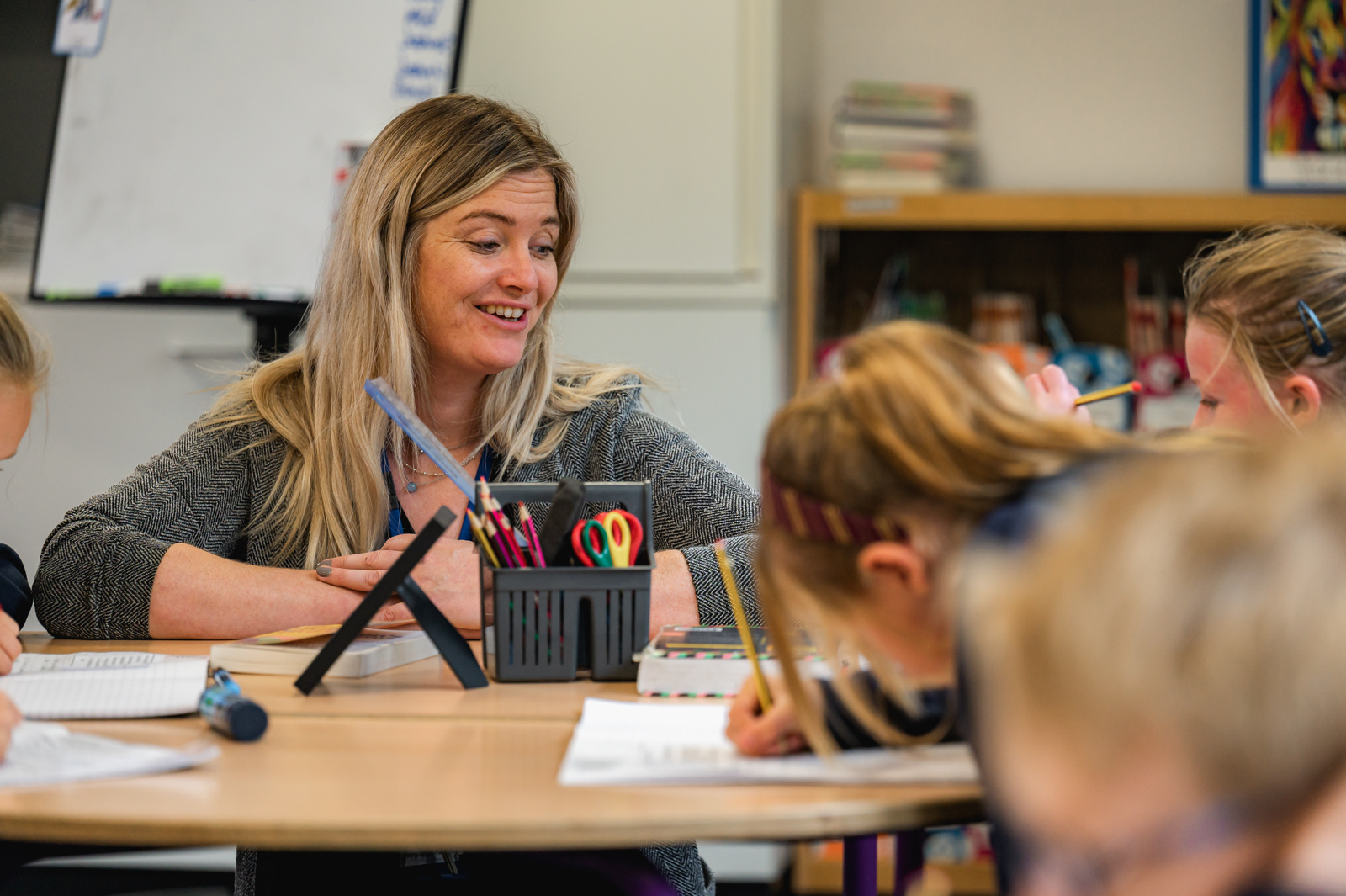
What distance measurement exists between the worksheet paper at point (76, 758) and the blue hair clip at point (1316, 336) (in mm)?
1202

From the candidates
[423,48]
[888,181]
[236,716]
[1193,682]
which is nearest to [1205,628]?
[1193,682]

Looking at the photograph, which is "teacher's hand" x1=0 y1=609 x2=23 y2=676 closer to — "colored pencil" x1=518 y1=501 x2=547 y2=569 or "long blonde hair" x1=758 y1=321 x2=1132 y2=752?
"colored pencil" x1=518 y1=501 x2=547 y2=569

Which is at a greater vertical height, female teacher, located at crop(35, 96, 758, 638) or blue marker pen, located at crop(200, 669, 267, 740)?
female teacher, located at crop(35, 96, 758, 638)

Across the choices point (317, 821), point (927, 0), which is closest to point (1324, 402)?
point (317, 821)

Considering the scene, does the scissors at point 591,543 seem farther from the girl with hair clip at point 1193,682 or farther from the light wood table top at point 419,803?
the girl with hair clip at point 1193,682

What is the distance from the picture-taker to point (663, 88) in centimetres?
258

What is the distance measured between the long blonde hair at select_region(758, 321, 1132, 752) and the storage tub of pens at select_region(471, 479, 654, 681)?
0.27 meters

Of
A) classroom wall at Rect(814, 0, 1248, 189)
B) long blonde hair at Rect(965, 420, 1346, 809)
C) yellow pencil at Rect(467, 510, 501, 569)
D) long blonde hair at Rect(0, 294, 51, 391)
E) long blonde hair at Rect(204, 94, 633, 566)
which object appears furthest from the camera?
classroom wall at Rect(814, 0, 1248, 189)

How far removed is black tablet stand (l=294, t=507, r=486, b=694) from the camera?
997mm

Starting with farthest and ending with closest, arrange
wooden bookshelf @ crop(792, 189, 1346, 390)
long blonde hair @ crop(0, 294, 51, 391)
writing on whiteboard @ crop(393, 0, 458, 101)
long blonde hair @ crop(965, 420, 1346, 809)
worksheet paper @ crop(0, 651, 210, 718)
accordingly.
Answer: wooden bookshelf @ crop(792, 189, 1346, 390)
writing on whiteboard @ crop(393, 0, 458, 101)
long blonde hair @ crop(0, 294, 51, 391)
worksheet paper @ crop(0, 651, 210, 718)
long blonde hair @ crop(965, 420, 1346, 809)

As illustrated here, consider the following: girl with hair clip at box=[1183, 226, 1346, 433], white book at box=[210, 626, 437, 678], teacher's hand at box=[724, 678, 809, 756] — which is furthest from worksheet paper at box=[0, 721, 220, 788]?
girl with hair clip at box=[1183, 226, 1346, 433]

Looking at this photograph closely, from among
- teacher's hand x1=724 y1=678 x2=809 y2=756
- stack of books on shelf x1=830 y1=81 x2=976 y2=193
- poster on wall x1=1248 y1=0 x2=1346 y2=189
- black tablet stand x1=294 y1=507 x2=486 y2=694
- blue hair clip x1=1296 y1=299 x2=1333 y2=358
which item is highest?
poster on wall x1=1248 y1=0 x2=1346 y2=189

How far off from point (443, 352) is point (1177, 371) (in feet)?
6.35

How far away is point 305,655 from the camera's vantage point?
3.60 ft
